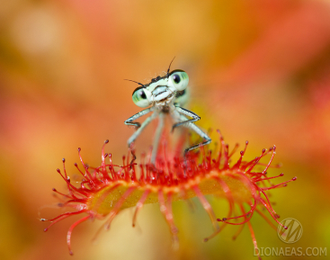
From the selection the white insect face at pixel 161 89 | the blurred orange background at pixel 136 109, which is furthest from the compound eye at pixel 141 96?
the blurred orange background at pixel 136 109

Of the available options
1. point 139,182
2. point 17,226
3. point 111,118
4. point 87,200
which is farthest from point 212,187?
point 111,118

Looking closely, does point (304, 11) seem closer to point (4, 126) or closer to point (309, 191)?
point (309, 191)

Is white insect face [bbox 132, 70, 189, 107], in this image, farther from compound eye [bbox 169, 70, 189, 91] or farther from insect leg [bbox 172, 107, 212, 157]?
insect leg [bbox 172, 107, 212, 157]

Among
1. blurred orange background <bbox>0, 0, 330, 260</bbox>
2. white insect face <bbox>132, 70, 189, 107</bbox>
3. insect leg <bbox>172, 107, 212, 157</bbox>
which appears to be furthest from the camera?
blurred orange background <bbox>0, 0, 330, 260</bbox>

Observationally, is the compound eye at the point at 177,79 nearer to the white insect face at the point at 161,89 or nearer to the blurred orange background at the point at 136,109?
the white insect face at the point at 161,89

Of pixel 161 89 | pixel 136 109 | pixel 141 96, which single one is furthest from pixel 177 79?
pixel 136 109

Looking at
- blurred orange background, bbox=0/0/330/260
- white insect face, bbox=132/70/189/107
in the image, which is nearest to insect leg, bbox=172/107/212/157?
white insect face, bbox=132/70/189/107

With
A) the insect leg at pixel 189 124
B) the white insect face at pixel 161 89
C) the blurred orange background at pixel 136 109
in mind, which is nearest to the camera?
the white insect face at pixel 161 89

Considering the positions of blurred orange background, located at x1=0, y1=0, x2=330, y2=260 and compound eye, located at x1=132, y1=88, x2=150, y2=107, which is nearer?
compound eye, located at x1=132, y1=88, x2=150, y2=107
